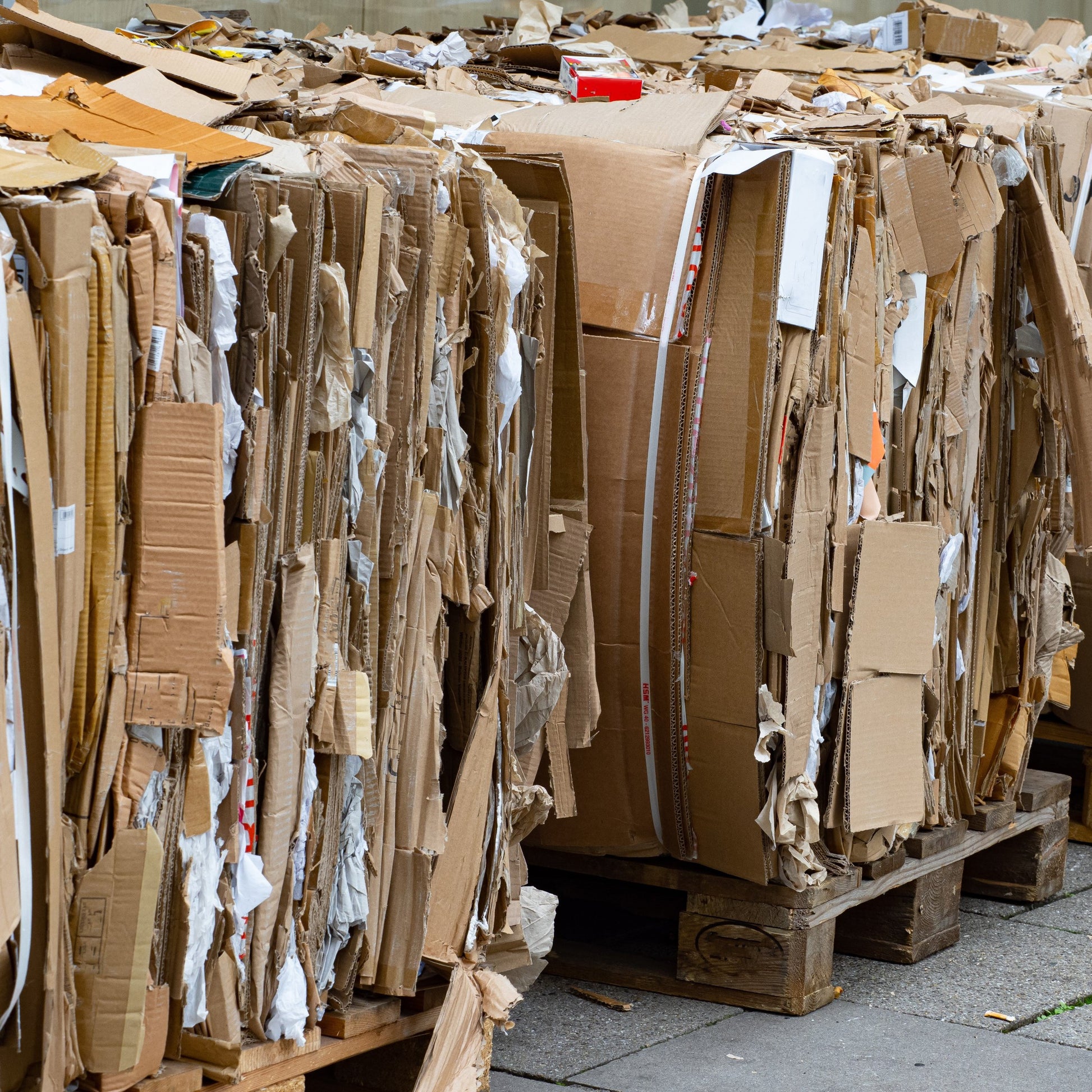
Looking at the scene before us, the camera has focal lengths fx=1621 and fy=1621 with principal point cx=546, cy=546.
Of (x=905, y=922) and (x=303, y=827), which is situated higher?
(x=303, y=827)

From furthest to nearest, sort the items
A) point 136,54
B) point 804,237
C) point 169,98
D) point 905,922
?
point 905,922 → point 804,237 → point 136,54 → point 169,98

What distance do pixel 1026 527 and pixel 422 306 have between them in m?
2.17

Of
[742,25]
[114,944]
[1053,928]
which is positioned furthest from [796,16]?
[114,944]

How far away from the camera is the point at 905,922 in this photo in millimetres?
3818

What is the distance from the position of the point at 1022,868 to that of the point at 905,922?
69cm

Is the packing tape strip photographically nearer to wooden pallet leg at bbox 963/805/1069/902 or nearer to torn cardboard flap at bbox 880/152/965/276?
torn cardboard flap at bbox 880/152/965/276

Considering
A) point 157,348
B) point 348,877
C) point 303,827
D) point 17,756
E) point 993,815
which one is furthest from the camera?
point 993,815

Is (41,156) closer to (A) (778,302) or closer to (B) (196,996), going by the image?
(B) (196,996)

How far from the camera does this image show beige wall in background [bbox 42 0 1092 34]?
6480mm

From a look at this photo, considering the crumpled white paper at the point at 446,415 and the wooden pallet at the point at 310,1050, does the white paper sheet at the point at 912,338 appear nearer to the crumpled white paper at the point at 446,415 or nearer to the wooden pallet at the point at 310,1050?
the crumpled white paper at the point at 446,415

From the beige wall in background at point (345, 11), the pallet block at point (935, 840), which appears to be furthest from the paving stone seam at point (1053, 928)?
the beige wall in background at point (345, 11)

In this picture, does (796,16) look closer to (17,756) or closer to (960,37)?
(960,37)

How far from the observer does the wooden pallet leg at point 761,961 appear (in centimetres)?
343

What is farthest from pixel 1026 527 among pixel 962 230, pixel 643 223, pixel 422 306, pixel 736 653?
pixel 422 306
